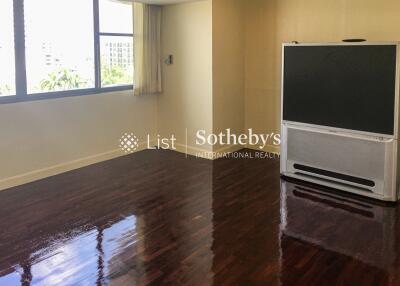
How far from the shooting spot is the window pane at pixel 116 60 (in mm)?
5102

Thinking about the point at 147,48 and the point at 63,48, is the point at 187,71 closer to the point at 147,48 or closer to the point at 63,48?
the point at 147,48

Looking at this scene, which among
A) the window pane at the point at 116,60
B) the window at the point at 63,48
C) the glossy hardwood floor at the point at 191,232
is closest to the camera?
the glossy hardwood floor at the point at 191,232

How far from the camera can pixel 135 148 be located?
561 centimetres

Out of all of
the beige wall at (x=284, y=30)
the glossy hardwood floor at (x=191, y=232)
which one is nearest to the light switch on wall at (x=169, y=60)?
the beige wall at (x=284, y=30)

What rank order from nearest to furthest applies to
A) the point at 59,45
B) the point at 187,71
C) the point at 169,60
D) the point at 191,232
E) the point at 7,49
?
the point at 191,232 < the point at 7,49 < the point at 59,45 < the point at 187,71 < the point at 169,60

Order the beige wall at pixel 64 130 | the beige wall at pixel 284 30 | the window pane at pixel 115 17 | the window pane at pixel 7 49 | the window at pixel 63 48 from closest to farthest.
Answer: the window pane at pixel 7 49 < the window at pixel 63 48 < the beige wall at pixel 64 130 < the beige wall at pixel 284 30 < the window pane at pixel 115 17

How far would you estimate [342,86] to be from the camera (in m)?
3.98

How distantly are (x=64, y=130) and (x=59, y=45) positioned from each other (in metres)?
0.91

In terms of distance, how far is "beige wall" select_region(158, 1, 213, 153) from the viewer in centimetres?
508

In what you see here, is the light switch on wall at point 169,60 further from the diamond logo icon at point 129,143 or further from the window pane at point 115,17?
the diamond logo icon at point 129,143

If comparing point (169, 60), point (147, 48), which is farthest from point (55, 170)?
point (169, 60)

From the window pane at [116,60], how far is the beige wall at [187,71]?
465mm

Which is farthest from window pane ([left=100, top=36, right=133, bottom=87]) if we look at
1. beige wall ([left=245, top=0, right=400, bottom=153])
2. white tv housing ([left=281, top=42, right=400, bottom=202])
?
white tv housing ([left=281, top=42, right=400, bottom=202])

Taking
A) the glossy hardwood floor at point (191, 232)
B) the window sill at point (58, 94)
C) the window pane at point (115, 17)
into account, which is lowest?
the glossy hardwood floor at point (191, 232)
